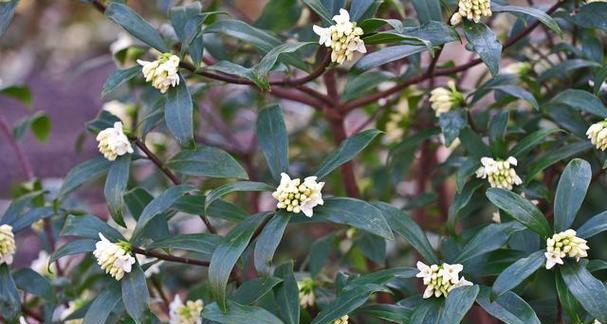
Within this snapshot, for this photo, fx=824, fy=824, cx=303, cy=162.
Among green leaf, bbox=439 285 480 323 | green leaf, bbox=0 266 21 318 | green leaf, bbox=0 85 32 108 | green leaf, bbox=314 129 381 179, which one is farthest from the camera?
green leaf, bbox=0 85 32 108

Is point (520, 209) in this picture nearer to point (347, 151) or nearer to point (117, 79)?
point (347, 151)

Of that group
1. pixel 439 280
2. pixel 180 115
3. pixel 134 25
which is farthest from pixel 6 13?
pixel 439 280

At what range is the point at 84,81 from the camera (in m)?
3.42

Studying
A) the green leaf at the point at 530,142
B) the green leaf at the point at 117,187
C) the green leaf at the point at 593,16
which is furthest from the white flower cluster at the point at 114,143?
the green leaf at the point at 593,16

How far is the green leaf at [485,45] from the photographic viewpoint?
3.10ft

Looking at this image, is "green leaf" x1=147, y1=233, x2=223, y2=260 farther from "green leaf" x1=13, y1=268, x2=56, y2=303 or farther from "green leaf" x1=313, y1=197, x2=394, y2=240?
"green leaf" x1=13, y1=268, x2=56, y2=303

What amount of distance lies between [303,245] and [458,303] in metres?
1.14

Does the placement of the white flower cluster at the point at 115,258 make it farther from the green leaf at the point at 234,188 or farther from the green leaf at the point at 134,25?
the green leaf at the point at 134,25

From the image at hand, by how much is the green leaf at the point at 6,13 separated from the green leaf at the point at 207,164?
0.88ft

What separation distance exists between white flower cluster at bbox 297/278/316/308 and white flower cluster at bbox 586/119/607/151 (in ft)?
1.34

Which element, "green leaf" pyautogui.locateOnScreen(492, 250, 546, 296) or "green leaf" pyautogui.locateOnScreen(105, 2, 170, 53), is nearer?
"green leaf" pyautogui.locateOnScreen(492, 250, 546, 296)

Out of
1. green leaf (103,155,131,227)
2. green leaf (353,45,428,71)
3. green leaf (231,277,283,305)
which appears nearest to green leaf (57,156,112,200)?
green leaf (103,155,131,227)

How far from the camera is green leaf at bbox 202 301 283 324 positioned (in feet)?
2.90

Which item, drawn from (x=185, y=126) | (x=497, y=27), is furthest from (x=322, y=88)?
(x=185, y=126)
